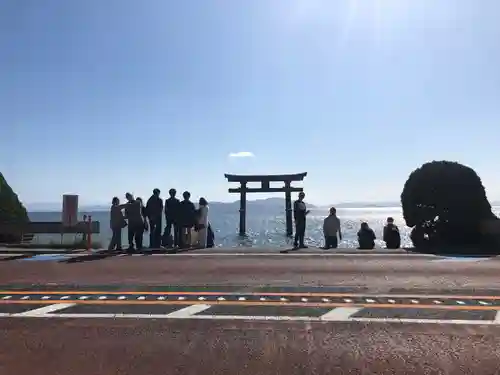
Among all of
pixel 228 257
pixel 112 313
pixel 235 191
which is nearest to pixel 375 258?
pixel 228 257

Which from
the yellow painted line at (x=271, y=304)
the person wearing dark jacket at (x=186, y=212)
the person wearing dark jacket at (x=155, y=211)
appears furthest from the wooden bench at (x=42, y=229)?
the yellow painted line at (x=271, y=304)

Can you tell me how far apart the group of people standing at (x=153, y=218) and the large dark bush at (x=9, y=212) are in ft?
16.5

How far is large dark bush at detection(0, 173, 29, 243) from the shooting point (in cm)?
1770

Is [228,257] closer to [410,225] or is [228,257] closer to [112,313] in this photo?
[112,313]

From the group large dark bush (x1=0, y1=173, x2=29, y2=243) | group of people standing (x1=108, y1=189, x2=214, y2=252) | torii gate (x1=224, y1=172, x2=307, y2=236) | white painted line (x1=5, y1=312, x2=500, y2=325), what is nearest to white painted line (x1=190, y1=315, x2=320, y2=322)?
white painted line (x1=5, y1=312, x2=500, y2=325)

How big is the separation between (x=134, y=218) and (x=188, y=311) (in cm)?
846

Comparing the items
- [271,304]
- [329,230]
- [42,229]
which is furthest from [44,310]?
[42,229]

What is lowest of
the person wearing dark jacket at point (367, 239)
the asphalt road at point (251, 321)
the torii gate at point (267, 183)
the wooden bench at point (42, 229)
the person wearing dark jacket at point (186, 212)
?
the asphalt road at point (251, 321)

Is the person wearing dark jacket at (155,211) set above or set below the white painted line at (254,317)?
above

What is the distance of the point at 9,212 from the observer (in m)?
18.0

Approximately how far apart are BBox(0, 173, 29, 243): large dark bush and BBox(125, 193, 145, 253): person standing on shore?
5716mm

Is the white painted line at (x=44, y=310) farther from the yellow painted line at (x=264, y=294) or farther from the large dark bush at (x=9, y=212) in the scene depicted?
the large dark bush at (x=9, y=212)

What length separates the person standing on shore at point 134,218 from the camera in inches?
579

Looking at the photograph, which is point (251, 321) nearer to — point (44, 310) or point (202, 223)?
point (44, 310)
